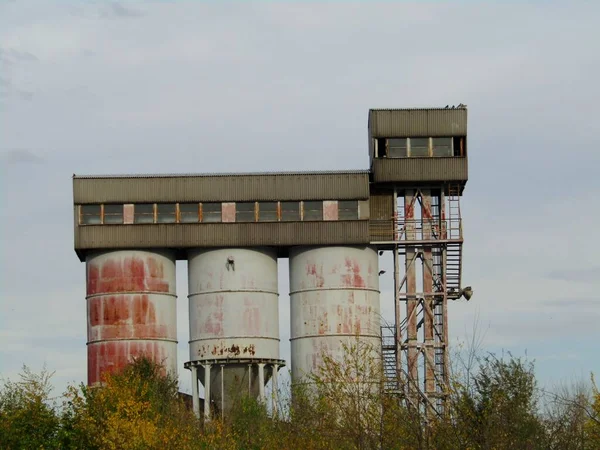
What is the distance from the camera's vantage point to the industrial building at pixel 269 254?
74375 millimetres

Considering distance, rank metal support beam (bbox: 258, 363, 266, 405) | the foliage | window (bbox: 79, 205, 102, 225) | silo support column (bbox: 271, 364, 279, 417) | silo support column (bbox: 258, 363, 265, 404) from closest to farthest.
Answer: the foliage → silo support column (bbox: 271, 364, 279, 417) → metal support beam (bbox: 258, 363, 266, 405) → silo support column (bbox: 258, 363, 265, 404) → window (bbox: 79, 205, 102, 225)

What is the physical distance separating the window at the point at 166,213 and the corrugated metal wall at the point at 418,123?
11.4 metres

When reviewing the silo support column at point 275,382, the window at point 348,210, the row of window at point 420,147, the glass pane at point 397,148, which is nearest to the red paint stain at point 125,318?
the silo support column at point 275,382

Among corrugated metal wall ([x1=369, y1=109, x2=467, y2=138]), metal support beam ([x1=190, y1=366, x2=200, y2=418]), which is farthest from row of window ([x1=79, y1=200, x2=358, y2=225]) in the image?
metal support beam ([x1=190, y1=366, x2=200, y2=418])

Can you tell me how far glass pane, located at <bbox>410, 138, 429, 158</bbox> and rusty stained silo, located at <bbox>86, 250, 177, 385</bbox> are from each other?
47.3ft

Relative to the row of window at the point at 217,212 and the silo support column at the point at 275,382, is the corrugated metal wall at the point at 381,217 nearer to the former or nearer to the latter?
the row of window at the point at 217,212

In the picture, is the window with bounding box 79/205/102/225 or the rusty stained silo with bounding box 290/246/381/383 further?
the window with bounding box 79/205/102/225

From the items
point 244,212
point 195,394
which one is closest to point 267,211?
point 244,212

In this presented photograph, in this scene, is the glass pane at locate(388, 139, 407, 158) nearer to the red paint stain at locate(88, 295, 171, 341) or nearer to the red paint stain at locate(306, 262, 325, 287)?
the red paint stain at locate(306, 262, 325, 287)

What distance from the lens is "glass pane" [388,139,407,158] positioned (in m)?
76.2

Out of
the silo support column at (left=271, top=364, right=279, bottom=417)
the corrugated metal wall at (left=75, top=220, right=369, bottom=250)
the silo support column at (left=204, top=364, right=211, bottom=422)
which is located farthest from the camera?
the corrugated metal wall at (left=75, top=220, right=369, bottom=250)

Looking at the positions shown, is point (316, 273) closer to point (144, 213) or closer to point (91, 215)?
point (144, 213)

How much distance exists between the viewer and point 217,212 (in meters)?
75.7

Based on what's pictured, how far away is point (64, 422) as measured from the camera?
66875mm
